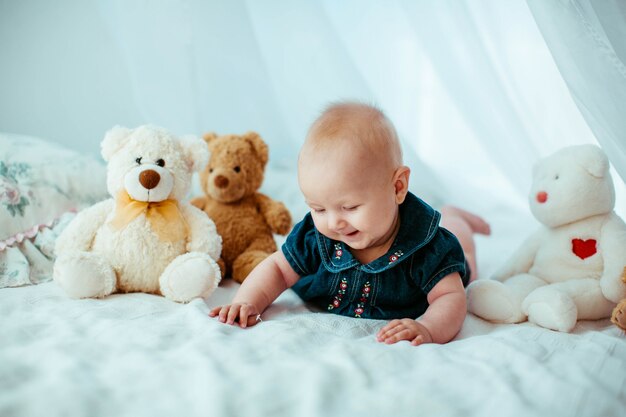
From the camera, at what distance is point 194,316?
3.34ft

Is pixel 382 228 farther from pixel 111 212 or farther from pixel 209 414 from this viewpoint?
pixel 111 212

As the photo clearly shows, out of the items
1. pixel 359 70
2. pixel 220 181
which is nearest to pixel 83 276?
pixel 220 181

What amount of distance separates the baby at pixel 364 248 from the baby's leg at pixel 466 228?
26cm

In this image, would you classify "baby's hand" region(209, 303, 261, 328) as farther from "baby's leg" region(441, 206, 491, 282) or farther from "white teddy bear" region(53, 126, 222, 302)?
"baby's leg" region(441, 206, 491, 282)

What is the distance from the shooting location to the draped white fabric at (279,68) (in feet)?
5.28

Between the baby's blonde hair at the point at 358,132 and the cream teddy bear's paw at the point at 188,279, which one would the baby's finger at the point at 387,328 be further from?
the cream teddy bear's paw at the point at 188,279

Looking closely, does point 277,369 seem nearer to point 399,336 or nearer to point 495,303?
point 399,336

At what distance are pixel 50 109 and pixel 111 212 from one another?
2.28 ft

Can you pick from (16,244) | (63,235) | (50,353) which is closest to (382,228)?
(50,353)

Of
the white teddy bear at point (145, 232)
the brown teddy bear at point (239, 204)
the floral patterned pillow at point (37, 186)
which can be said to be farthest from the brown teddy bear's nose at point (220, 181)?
the floral patterned pillow at point (37, 186)

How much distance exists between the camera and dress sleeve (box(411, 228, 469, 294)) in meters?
1.09

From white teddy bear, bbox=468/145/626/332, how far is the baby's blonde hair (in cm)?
38

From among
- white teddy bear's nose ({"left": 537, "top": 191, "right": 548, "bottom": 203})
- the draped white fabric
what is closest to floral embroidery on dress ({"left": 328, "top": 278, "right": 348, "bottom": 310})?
white teddy bear's nose ({"left": 537, "top": 191, "right": 548, "bottom": 203})

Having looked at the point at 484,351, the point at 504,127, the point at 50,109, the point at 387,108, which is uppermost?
the point at 50,109
